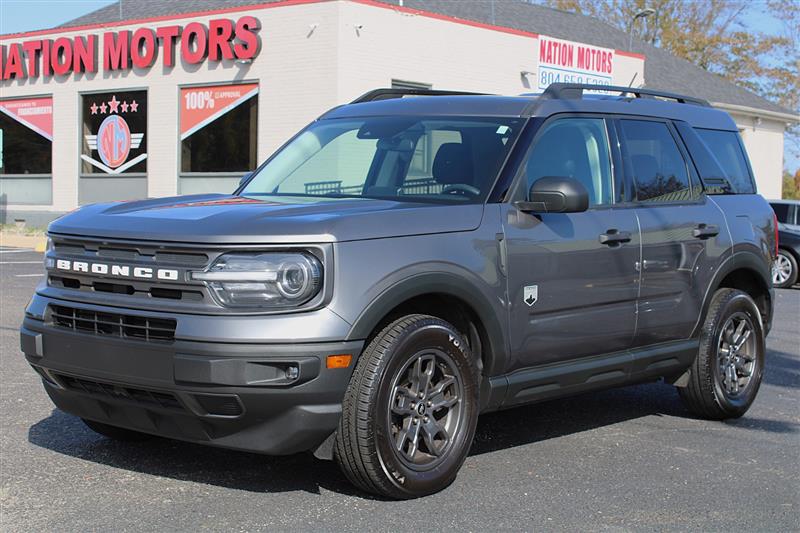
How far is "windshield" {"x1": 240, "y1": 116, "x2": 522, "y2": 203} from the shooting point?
5.68 meters

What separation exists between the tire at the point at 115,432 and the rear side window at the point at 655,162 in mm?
3153

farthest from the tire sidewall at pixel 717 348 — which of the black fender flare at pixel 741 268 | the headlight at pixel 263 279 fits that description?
the headlight at pixel 263 279

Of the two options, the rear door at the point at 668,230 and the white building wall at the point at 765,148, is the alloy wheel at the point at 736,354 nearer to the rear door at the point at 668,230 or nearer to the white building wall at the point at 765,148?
the rear door at the point at 668,230

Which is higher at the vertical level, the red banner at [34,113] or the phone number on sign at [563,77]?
the phone number on sign at [563,77]

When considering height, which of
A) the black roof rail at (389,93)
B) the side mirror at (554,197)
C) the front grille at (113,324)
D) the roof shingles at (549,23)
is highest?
the roof shingles at (549,23)

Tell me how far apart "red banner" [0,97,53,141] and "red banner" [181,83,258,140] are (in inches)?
180

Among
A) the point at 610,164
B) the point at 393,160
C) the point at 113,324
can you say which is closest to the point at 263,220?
the point at 113,324

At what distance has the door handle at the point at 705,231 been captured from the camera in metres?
6.68

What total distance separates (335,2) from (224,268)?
18100 mm

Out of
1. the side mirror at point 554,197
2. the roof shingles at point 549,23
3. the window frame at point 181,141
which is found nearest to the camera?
the side mirror at point 554,197

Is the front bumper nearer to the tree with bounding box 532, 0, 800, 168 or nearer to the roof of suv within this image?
the roof of suv

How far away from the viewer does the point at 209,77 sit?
24.1 metres

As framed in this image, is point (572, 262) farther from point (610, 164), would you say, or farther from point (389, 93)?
point (389, 93)

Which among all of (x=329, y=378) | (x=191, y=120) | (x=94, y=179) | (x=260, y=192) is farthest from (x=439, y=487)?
(x=94, y=179)
